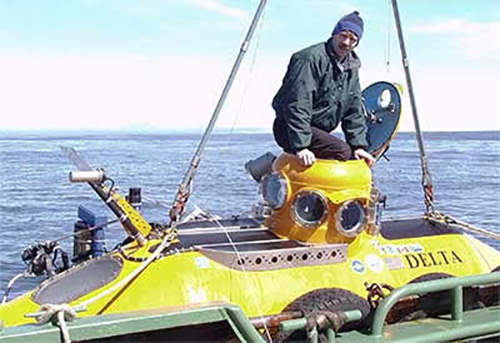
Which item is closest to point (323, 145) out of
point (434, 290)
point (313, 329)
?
point (434, 290)

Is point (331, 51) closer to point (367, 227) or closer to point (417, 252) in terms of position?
point (367, 227)

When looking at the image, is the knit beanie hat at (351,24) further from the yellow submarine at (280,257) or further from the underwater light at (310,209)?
the underwater light at (310,209)

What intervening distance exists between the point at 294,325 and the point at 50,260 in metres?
2.74

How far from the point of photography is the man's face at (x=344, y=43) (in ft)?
16.0

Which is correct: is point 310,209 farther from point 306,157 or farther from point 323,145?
point 323,145

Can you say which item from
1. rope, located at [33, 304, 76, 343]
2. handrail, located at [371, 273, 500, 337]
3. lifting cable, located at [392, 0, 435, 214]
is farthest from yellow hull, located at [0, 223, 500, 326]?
rope, located at [33, 304, 76, 343]

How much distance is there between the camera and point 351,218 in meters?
4.89

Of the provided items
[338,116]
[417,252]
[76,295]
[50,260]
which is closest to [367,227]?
[417,252]

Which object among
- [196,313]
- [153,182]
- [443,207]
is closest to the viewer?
[196,313]

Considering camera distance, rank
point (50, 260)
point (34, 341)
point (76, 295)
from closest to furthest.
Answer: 1. point (34, 341)
2. point (76, 295)
3. point (50, 260)

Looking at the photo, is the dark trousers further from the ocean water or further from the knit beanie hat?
the ocean water

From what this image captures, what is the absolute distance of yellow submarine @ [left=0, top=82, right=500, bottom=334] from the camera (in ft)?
14.0

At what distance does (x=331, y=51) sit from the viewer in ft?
16.3

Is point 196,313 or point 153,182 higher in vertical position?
point 196,313
